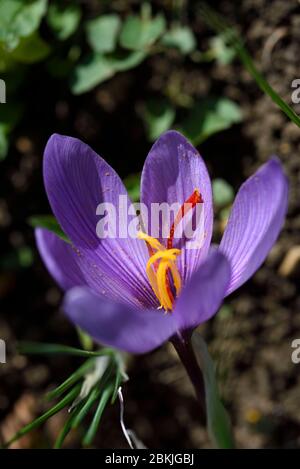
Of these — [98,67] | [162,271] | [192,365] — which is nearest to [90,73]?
[98,67]

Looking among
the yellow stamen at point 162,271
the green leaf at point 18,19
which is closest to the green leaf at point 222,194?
the yellow stamen at point 162,271

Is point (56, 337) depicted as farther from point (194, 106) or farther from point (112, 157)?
point (194, 106)

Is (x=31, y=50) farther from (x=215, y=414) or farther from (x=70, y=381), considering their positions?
(x=215, y=414)

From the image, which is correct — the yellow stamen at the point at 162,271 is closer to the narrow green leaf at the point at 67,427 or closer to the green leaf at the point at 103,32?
the narrow green leaf at the point at 67,427

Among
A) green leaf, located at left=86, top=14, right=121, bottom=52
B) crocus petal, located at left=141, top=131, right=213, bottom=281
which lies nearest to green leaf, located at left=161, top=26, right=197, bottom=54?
green leaf, located at left=86, top=14, right=121, bottom=52

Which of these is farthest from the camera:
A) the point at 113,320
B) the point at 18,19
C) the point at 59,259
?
the point at 18,19

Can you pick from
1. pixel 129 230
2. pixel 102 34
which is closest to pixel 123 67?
pixel 102 34
